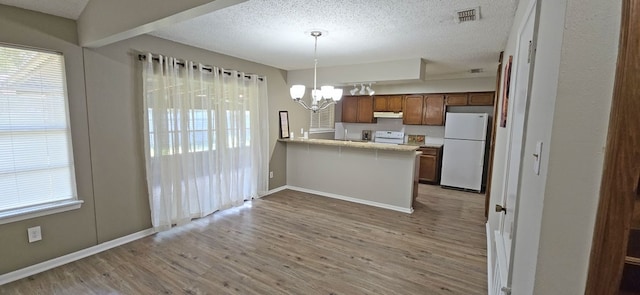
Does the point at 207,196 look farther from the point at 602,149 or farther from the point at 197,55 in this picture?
the point at 602,149

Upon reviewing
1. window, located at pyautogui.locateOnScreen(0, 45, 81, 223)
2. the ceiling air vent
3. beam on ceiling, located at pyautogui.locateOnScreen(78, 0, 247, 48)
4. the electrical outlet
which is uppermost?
the ceiling air vent

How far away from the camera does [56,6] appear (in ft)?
7.41

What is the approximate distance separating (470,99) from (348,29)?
3874 mm

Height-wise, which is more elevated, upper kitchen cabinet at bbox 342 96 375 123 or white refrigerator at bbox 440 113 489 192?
upper kitchen cabinet at bbox 342 96 375 123

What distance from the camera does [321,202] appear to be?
177 inches

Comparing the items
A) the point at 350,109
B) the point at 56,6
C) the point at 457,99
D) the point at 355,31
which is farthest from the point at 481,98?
the point at 56,6

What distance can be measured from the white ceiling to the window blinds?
18.5 inches

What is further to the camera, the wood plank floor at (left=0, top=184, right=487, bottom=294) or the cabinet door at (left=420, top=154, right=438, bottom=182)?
the cabinet door at (left=420, top=154, right=438, bottom=182)

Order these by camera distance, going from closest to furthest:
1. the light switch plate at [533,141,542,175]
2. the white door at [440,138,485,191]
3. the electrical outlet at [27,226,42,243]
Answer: the light switch plate at [533,141,542,175] < the electrical outlet at [27,226,42,243] < the white door at [440,138,485,191]

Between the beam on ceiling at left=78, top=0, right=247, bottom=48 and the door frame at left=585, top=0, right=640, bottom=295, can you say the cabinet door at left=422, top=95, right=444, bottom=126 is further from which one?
the door frame at left=585, top=0, right=640, bottom=295

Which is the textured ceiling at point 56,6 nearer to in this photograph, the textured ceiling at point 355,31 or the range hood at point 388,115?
the textured ceiling at point 355,31

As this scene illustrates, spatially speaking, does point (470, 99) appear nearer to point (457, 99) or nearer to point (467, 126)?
A: point (457, 99)

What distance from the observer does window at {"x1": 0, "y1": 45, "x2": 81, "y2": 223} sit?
2.20m

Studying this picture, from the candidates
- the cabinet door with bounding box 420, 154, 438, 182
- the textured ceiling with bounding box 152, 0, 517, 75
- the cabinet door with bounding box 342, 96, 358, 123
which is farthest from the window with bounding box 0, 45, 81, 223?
the cabinet door with bounding box 420, 154, 438, 182
